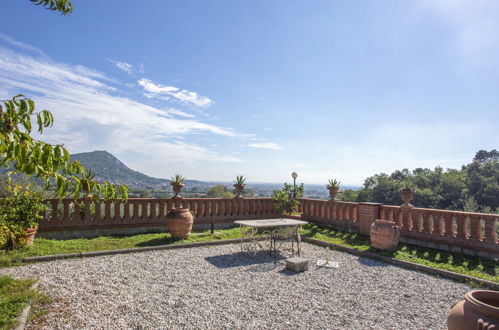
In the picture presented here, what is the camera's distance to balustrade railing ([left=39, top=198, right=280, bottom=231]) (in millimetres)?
8758

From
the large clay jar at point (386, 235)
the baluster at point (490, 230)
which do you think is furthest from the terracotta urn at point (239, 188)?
the baluster at point (490, 230)

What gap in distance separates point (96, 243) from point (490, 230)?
32.4ft

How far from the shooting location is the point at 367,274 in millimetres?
5945

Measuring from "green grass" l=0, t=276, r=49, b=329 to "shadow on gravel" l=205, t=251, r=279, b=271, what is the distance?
10.6ft

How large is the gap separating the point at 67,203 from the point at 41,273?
3.72 metres

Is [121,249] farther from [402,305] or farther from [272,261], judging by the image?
[402,305]

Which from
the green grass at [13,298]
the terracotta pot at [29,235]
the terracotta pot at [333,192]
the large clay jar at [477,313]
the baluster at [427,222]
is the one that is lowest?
the green grass at [13,298]

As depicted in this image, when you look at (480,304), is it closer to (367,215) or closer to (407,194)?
(407,194)

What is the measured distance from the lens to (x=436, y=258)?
690 cm

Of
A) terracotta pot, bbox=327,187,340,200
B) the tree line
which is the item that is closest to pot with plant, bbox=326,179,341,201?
terracotta pot, bbox=327,187,340,200

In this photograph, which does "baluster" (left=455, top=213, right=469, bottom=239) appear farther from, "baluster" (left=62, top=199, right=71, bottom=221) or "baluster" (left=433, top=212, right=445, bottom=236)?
"baluster" (left=62, top=199, right=71, bottom=221)

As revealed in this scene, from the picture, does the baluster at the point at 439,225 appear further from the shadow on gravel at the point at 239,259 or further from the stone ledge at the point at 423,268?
the shadow on gravel at the point at 239,259

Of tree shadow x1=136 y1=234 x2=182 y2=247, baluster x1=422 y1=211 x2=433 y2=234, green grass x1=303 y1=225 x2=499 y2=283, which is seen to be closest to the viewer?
green grass x1=303 y1=225 x2=499 y2=283

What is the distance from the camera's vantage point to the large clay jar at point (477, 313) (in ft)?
7.76
